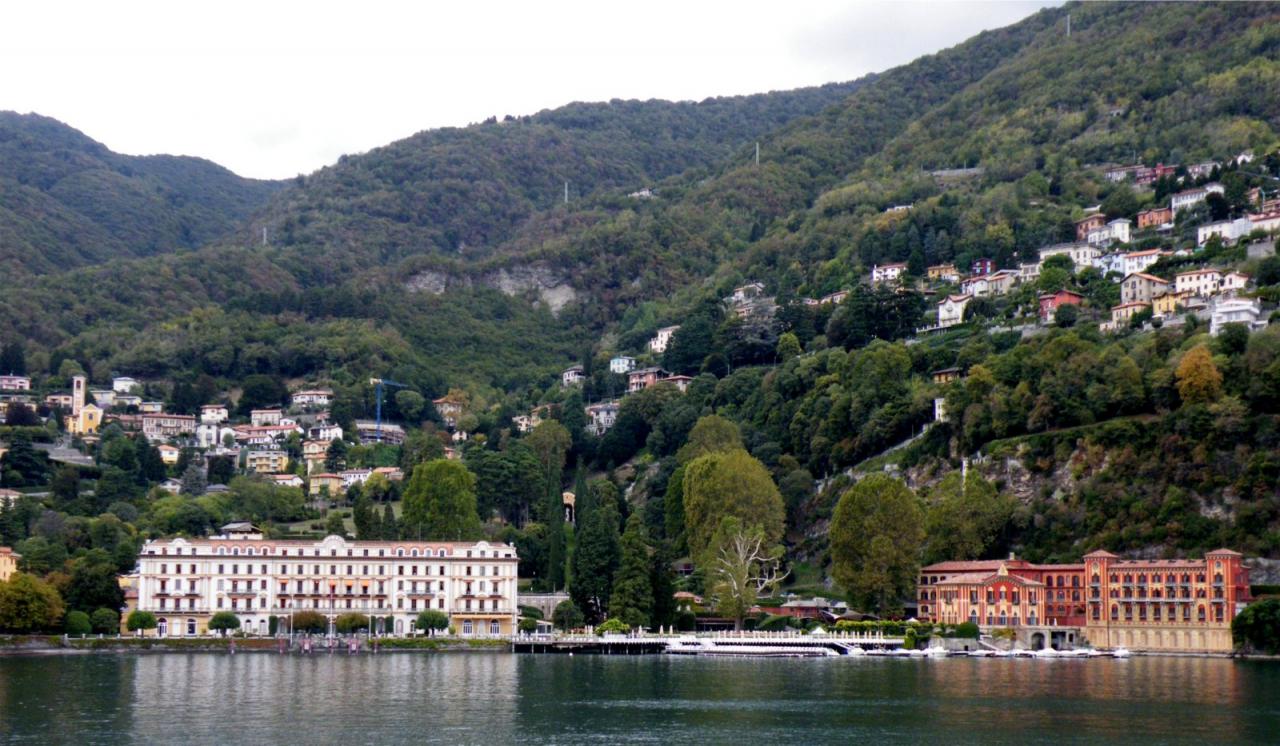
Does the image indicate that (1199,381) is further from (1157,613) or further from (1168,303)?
(1168,303)

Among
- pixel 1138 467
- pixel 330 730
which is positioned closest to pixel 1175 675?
pixel 1138 467

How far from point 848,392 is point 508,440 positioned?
3525 cm

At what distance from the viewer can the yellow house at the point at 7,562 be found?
341ft

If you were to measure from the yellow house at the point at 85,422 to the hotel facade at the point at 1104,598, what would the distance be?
293 ft

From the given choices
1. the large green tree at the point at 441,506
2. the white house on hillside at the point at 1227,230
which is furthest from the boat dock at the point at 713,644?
the white house on hillside at the point at 1227,230

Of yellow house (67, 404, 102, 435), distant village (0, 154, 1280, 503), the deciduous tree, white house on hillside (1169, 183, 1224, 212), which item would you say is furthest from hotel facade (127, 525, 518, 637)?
white house on hillside (1169, 183, 1224, 212)

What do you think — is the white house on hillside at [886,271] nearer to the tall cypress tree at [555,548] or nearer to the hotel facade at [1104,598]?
the tall cypress tree at [555,548]

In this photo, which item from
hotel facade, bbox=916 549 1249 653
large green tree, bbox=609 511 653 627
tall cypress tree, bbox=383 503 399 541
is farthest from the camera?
tall cypress tree, bbox=383 503 399 541

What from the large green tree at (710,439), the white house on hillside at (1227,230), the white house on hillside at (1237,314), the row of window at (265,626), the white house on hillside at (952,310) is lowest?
the row of window at (265,626)

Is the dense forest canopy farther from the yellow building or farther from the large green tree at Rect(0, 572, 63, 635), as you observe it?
the yellow building

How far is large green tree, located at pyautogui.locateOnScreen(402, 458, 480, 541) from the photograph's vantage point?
116812mm

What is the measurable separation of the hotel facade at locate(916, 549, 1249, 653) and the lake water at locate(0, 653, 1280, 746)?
23.7 ft

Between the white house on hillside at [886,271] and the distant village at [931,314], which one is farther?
the white house on hillside at [886,271]

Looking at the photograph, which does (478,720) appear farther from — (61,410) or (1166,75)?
(1166,75)
